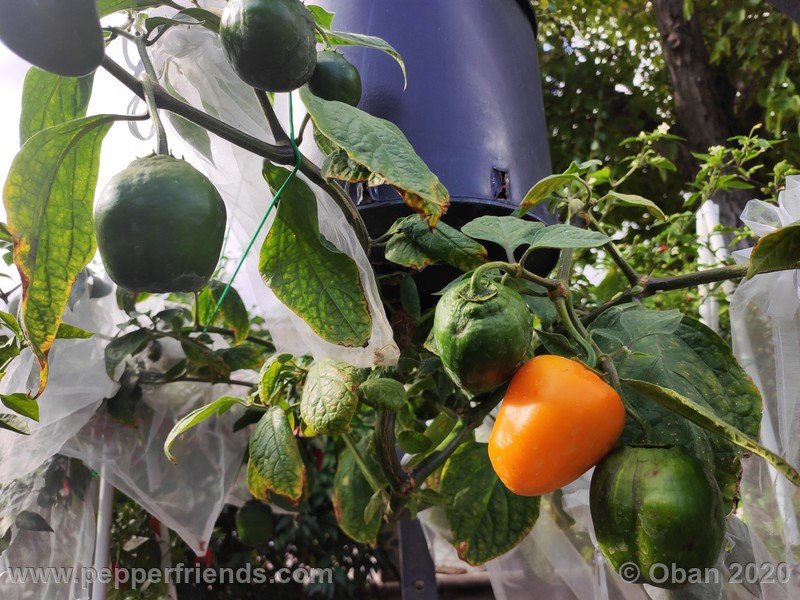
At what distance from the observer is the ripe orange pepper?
39 centimetres

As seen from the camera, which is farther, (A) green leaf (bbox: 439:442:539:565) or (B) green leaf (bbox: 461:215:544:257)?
(A) green leaf (bbox: 439:442:539:565)

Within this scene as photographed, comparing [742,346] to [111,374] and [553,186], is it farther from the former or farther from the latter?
[111,374]

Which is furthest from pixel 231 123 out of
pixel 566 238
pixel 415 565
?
pixel 415 565

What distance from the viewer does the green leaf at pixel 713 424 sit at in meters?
0.34

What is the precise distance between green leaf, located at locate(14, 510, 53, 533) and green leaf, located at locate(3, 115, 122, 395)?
0.53 metres

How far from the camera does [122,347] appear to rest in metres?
0.81

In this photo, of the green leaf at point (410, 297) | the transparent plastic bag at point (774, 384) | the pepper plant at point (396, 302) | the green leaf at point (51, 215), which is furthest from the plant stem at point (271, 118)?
the transparent plastic bag at point (774, 384)

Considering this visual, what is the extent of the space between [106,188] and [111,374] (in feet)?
1.64

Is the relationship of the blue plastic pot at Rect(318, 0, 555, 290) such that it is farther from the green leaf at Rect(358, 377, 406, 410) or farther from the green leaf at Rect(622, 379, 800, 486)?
the green leaf at Rect(622, 379, 800, 486)

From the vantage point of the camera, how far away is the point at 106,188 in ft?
1.21

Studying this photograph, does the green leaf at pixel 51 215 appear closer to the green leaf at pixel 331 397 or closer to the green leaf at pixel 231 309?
the green leaf at pixel 331 397

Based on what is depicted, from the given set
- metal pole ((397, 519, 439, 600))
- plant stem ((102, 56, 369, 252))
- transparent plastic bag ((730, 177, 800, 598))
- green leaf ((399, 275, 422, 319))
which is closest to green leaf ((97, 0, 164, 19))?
plant stem ((102, 56, 369, 252))

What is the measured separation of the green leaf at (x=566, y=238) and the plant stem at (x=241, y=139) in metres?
0.15

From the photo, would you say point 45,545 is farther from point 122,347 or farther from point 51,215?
point 51,215
